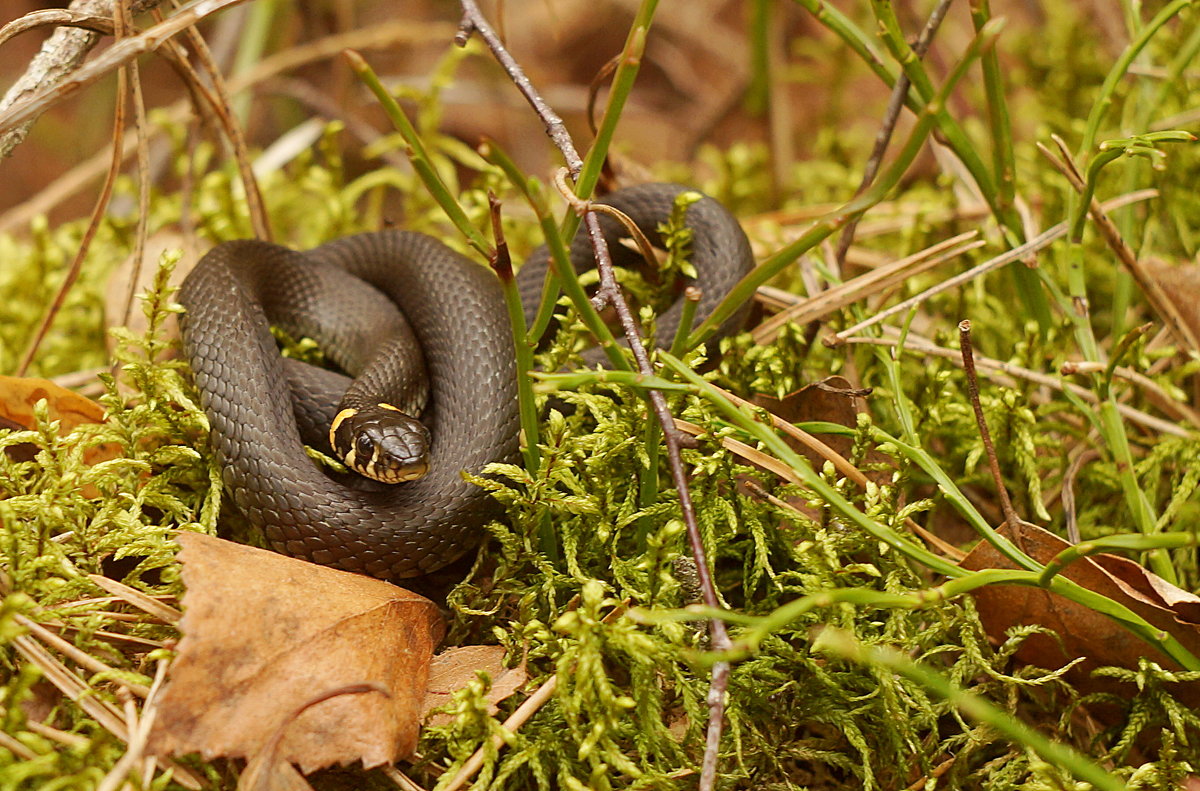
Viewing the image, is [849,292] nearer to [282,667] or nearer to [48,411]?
[282,667]

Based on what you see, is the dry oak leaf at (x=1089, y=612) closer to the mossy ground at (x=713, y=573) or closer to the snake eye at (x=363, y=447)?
the mossy ground at (x=713, y=573)

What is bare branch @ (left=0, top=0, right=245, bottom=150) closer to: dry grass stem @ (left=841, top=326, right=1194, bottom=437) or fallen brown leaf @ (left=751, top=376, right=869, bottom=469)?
fallen brown leaf @ (left=751, top=376, right=869, bottom=469)

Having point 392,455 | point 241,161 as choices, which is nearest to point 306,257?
point 241,161

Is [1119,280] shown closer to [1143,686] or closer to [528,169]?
[1143,686]

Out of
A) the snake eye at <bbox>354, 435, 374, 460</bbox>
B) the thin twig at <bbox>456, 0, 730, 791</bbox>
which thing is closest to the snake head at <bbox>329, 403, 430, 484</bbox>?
the snake eye at <bbox>354, 435, 374, 460</bbox>

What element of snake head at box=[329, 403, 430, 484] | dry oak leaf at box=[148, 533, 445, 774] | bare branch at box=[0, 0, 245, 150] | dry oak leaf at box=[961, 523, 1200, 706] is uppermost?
bare branch at box=[0, 0, 245, 150]

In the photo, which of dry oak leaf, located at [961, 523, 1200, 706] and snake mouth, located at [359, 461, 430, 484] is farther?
snake mouth, located at [359, 461, 430, 484]

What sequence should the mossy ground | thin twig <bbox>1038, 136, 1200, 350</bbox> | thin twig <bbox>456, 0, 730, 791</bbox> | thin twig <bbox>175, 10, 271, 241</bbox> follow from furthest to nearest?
thin twig <bbox>175, 10, 271, 241</bbox> → thin twig <bbox>1038, 136, 1200, 350</bbox> → the mossy ground → thin twig <bbox>456, 0, 730, 791</bbox>
